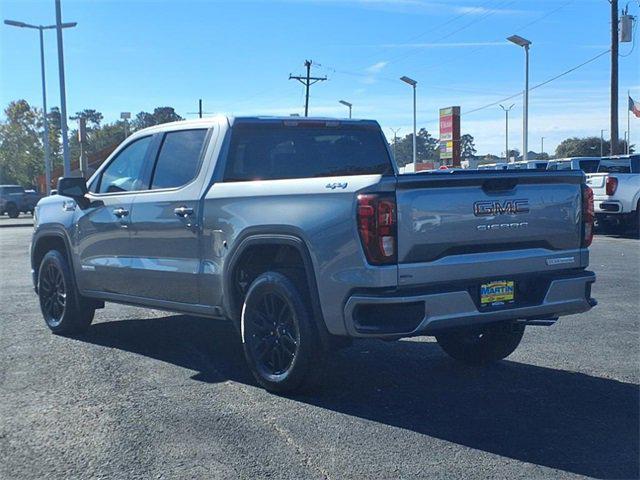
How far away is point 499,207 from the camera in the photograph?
5.27 meters

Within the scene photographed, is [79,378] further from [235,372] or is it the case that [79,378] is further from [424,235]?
[424,235]

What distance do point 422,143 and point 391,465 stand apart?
3487 inches

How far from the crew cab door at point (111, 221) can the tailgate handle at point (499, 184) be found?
322cm

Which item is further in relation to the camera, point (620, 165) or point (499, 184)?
point (620, 165)

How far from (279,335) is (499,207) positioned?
1778mm

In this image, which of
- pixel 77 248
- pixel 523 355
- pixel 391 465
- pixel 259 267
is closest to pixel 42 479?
pixel 391 465

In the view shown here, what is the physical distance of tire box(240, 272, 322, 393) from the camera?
17.4ft

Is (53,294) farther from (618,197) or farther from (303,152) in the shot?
(618,197)

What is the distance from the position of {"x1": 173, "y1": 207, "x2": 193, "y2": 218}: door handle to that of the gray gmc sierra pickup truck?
0.5 inches

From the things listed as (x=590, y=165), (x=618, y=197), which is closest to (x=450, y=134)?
(x=590, y=165)

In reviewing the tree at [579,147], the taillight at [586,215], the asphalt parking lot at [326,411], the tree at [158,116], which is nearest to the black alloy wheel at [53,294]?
the asphalt parking lot at [326,411]

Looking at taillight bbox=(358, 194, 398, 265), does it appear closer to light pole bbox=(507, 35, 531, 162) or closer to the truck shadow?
the truck shadow

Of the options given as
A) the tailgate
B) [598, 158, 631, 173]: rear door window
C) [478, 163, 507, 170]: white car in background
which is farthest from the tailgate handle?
[598, 158, 631, 173]: rear door window

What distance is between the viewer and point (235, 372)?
20.9 feet
